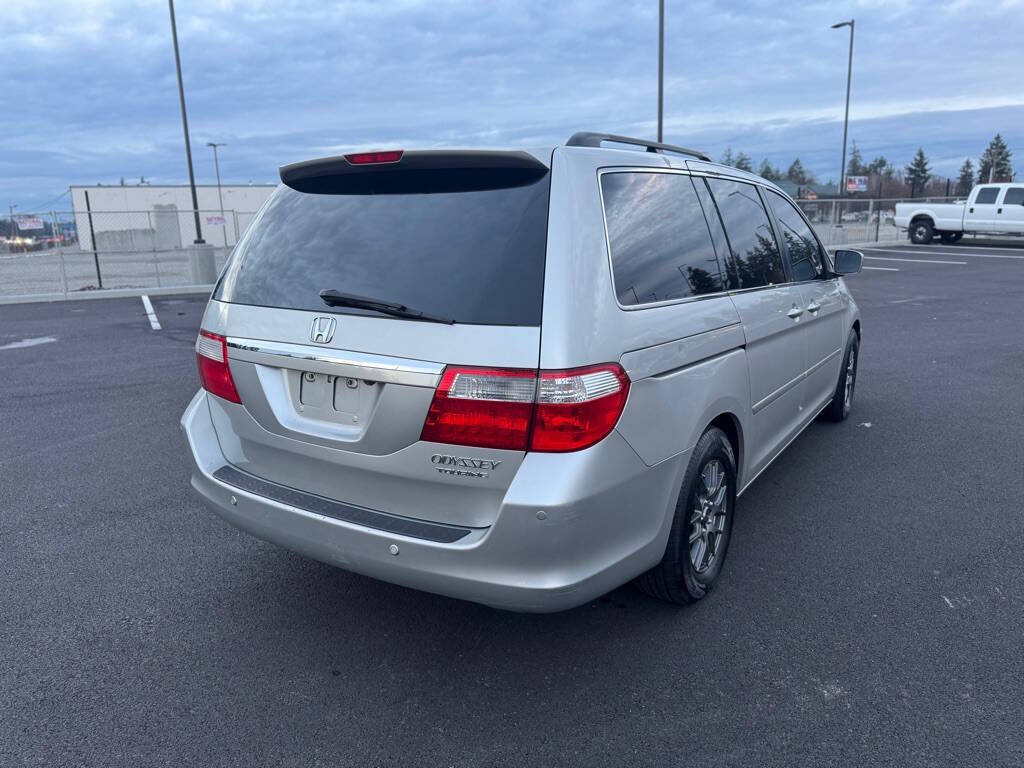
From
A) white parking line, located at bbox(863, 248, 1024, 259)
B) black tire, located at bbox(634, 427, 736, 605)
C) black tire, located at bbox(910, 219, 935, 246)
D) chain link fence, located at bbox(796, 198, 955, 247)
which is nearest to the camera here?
black tire, located at bbox(634, 427, 736, 605)

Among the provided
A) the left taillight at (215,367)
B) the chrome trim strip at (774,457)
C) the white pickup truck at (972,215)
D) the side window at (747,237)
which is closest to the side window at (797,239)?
the side window at (747,237)

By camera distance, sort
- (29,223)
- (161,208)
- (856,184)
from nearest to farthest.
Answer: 1. (29,223)
2. (161,208)
3. (856,184)

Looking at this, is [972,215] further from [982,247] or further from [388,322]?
[388,322]

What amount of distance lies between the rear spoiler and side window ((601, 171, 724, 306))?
35cm

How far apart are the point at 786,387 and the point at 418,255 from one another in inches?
96.0

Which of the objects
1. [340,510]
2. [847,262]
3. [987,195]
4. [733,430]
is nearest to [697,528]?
[733,430]

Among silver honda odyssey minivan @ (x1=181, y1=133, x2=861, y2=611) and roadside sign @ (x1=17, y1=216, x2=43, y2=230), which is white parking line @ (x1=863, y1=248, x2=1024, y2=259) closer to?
silver honda odyssey minivan @ (x1=181, y1=133, x2=861, y2=611)

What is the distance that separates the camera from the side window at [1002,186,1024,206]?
87.8ft

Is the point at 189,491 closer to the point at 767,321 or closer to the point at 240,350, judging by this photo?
the point at 240,350

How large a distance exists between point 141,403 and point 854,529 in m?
5.83

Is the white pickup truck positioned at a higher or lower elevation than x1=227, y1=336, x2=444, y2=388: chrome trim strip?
lower

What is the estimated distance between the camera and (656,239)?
312 centimetres

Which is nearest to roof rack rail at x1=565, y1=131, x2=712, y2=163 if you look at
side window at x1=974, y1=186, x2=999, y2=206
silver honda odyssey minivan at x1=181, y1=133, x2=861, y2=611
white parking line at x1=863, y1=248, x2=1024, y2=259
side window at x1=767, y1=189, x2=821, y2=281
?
silver honda odyssey minivan at x1=181, y1=133, x2=861, y2=611

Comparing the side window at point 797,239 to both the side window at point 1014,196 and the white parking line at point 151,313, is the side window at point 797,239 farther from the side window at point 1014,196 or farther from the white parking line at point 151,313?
the side window at point 1014,196
